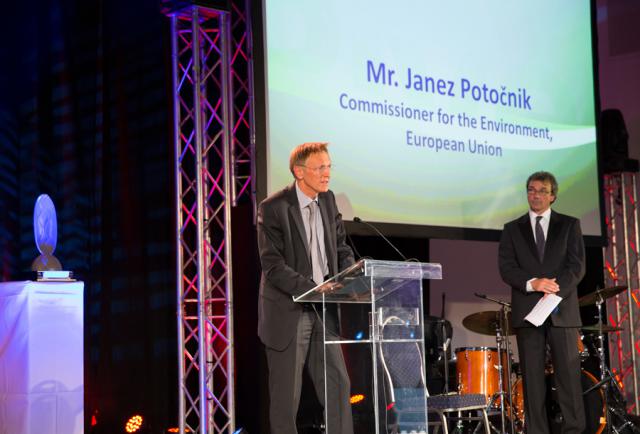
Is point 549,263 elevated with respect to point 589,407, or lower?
elevated

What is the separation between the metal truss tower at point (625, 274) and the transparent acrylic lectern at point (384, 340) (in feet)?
14.6

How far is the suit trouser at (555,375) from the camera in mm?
5492

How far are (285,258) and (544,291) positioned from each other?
1976 mm

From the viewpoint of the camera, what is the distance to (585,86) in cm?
736

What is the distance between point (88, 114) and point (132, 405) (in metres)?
1.82

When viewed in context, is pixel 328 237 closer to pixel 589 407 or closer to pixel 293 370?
pixel 293 370

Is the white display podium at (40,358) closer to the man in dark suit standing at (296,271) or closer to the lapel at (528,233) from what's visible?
the man in dark suit standing at (296,271)

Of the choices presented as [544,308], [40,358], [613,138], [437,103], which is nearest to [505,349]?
[544,308]

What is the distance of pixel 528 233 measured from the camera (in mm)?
5734

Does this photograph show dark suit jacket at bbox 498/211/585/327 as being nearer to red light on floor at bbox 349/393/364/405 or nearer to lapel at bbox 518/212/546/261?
lapel at bbox 518/212/546/261

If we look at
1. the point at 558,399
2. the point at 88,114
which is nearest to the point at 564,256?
the point at 558,399

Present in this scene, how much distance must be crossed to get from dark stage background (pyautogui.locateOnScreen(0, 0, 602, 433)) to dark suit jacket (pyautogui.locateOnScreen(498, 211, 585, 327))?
63.4 inches

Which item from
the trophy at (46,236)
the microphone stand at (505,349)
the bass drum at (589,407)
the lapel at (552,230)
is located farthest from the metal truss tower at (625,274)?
the trophy at (46,236)

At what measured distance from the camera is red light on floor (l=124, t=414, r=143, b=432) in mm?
5605
